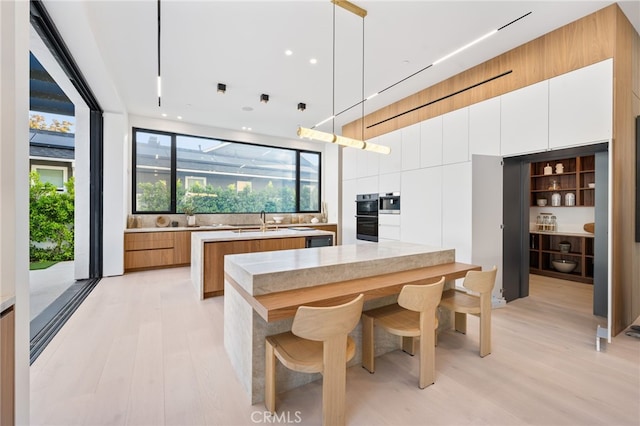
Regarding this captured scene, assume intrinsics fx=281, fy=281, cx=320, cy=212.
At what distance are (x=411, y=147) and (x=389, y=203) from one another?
3.62ft

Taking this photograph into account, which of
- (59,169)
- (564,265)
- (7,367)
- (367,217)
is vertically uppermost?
(59,169)

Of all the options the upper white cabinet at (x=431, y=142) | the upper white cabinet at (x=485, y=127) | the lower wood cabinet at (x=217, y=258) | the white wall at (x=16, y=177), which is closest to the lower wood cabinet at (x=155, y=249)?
the lower wood cabinet at (x=217, y=258)

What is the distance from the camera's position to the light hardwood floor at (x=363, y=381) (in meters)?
1.72

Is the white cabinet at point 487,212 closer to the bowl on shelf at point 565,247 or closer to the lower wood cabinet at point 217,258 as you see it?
the bowl on shelf at point 565,247

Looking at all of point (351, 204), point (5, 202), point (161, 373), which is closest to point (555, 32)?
point (351, 204)

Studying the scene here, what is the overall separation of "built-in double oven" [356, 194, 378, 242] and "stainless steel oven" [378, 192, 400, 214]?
0.18 meters

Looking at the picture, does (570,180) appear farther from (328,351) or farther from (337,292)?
(328,351)

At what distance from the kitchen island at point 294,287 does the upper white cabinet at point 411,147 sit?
8.31ft

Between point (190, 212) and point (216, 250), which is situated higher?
point (190, 212)

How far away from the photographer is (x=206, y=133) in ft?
22.0

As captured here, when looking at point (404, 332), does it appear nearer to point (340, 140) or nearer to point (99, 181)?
point (340, 140)

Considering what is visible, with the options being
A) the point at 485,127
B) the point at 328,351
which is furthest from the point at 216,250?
the point at 485,127

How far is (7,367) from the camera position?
121cm

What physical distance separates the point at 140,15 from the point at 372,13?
92.0 inches
